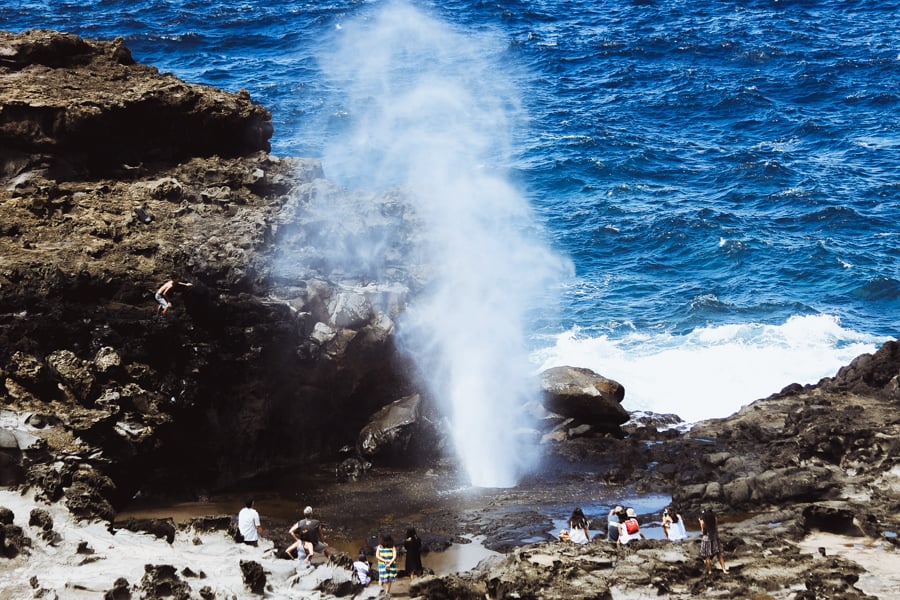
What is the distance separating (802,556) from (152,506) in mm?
13025

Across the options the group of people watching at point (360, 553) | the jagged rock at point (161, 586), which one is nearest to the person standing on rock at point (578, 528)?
the group of people watching at point (360, 553)

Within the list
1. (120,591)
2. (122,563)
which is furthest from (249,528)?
(120,591)

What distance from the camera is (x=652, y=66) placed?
5834 centimetres

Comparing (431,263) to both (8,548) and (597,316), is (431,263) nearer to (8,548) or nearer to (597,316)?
(597,316)

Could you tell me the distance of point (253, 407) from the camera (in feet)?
78.4

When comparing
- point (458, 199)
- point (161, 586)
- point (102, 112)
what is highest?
point (102, 112)

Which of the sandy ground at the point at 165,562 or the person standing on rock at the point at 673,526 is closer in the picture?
the sandy ground at the point at 165,562

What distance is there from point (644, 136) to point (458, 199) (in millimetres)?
20385

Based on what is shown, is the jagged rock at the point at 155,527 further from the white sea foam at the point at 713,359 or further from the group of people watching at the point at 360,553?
the white sea foam at the point at 713,359

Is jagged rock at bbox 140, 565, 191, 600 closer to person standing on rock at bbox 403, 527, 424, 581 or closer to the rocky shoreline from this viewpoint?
the rocky shoreline

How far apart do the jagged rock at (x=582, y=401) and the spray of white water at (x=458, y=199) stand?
0.54m

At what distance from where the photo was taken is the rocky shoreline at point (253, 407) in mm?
16844

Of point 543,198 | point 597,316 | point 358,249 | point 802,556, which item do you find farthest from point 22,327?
point 543,198

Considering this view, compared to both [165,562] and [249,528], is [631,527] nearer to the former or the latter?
[249,528]
